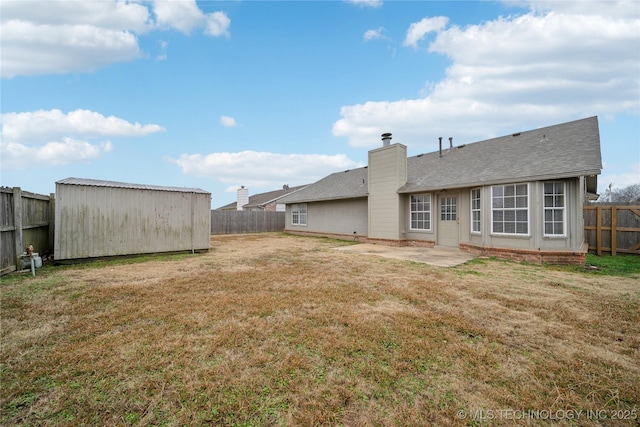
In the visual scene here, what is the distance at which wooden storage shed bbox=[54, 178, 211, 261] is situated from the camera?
294 inches

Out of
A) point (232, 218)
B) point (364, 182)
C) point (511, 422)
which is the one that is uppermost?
point (364, 182)

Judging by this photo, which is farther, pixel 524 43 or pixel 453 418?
pixel 524 43

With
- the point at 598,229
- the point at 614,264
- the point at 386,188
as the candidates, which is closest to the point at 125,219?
the point at 386,188

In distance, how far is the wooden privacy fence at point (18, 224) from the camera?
5758 mm

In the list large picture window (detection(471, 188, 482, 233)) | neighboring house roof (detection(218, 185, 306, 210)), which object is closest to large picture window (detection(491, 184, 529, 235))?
large picture window (detection(471, 188, 482, 233))

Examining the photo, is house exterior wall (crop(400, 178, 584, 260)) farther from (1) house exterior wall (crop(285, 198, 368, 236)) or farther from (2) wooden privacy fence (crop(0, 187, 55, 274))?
(2) wooden privacy fence (crop(0, 187, 55, 274))

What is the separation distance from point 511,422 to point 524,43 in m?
11.5

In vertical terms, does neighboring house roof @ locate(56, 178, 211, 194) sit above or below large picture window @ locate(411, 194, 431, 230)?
above

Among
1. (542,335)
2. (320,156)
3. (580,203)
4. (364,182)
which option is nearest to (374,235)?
(364,182)

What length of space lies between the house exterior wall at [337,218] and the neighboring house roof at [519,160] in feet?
10.5

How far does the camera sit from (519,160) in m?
9.09

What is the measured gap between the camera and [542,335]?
10.2 ft

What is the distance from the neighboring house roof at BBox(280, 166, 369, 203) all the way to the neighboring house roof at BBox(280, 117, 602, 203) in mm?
374

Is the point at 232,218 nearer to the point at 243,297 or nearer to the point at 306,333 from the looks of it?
the point at 243,297
